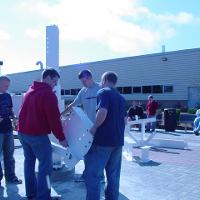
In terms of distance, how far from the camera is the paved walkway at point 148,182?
568 cm

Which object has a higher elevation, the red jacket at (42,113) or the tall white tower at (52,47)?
the tall white tower at (52,47)

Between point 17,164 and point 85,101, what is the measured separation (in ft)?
9.83

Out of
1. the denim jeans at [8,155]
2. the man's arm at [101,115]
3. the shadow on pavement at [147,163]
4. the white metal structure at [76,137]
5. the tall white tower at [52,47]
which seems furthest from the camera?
the shadow on pavement at [147,163]

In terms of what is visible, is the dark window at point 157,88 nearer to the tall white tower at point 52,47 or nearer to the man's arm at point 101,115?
the tall white tower at point 52,47

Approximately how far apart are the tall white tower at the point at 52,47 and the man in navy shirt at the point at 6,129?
122cm

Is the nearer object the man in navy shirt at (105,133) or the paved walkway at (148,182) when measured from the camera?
the man in navy shirt at (105,133)

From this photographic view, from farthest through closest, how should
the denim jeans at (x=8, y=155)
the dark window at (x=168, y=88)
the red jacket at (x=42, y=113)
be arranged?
1. the dark window at (x=168, y=88)
2. the denim jeans at (x=8, y=155)
3. the red jacket at (x=42, y=113)

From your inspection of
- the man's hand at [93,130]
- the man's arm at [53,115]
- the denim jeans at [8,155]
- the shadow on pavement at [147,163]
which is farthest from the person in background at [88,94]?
the shadow on pavement at [147,163]

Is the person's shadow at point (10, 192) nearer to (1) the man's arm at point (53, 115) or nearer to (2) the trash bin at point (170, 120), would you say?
(1) the man's arm at point (53, 115)

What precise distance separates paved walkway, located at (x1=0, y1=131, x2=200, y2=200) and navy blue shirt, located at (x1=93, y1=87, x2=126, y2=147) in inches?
52.6

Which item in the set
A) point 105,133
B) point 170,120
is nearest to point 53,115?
point 105,133

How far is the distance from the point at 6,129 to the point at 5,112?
11.4 inches

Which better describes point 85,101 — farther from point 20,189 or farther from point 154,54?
point 154,54

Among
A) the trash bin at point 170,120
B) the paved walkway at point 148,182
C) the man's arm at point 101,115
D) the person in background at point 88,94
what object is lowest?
the paved walkway at point 148,182
